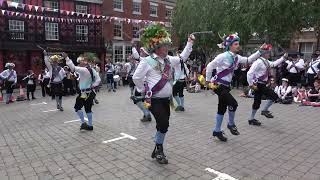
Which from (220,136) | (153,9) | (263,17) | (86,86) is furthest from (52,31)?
(220,136)

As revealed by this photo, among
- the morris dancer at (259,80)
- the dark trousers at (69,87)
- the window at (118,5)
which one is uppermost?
the window at (118,5)

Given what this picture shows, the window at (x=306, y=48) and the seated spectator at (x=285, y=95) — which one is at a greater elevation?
the window at (x=306, y=48)

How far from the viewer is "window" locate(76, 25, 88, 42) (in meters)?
28.3

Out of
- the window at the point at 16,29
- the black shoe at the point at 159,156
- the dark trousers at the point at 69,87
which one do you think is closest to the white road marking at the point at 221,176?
the black shoe at the point at 159,156

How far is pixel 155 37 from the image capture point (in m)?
5.31

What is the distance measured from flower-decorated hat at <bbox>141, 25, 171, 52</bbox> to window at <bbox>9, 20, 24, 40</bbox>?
21748mm

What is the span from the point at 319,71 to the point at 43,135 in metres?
10.0

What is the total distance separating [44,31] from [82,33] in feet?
11.5

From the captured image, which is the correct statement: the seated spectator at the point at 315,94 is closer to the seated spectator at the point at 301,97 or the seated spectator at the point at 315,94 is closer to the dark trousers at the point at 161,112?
the seated spectator at the point at 301,97

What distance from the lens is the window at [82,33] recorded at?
92.9 feet

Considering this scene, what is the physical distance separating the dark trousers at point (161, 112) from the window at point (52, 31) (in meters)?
23.3

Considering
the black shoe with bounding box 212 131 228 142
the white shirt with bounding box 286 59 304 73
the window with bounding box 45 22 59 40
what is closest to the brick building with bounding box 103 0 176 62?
the window with bounding box 45 22 59 40

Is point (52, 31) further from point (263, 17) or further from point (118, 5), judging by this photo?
point (263, 17)

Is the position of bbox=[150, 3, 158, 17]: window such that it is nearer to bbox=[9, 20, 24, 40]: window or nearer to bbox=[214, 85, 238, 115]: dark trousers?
bbox=[9, 20, 24, 40]: window
